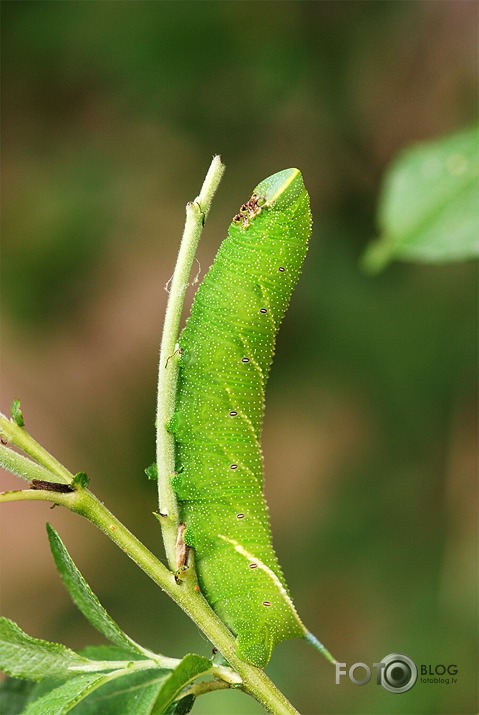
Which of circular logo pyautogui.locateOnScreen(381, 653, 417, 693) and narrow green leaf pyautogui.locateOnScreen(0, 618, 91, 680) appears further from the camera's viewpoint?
circular logo pyautogui.locateOnScreen(381, 653, 417, 693)

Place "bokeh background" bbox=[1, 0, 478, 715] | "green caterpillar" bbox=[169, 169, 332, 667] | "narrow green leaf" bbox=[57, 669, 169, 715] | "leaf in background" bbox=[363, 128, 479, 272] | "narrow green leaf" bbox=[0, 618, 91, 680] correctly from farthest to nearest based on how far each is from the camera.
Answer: "bokeh background" bbox=[1, 0, 478, 715] → "leaf in background" bbox=[363, 128, 479, 272] → "green caterpillar" bbox=[169, 169, 332, 667] → "narrow green leaf" bbox=[57, 669, 169, 715] → "narrow green leaf" bbox=[0, 618, 91, 680]

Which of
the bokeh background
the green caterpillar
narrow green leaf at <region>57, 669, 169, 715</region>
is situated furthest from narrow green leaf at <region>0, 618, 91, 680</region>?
the bokeh background

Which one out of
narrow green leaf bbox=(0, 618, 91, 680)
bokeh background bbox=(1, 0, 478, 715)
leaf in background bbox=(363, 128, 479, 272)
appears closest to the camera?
narrow green leaf bbox=(0, 618, 91, 680)

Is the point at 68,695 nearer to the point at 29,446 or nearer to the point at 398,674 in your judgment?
→ the point at 29,446

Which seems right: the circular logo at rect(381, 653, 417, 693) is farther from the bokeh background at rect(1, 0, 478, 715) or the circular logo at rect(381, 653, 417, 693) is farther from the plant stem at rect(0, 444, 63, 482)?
the bokeh background at rect(1, 0, 478, 715)

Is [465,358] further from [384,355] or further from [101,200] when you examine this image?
[101,200]

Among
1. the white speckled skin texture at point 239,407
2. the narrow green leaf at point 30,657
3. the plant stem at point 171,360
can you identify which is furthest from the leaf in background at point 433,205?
the narrow green leaf at point 30,657

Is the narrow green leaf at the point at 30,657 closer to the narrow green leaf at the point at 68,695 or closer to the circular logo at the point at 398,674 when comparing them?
the narrow green leaf at the point at 68,695
